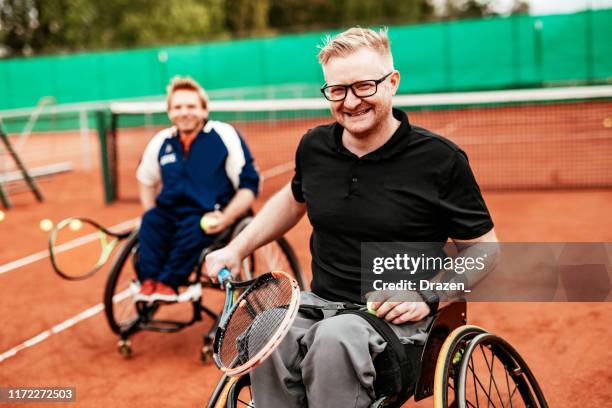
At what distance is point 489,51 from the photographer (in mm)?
21953

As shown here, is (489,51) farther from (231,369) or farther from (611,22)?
(231,369)

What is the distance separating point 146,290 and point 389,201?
2177 mm

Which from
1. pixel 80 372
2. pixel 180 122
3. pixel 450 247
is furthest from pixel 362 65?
pixel 80 372

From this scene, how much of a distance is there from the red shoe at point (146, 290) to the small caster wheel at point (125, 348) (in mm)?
377

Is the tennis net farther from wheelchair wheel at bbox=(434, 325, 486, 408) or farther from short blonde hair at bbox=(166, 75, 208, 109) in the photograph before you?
wheelchair wheel at bbox=(434, 325, 486, 408)

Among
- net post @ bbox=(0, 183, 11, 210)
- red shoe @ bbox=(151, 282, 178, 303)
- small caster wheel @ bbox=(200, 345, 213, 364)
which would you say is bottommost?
small caster wheel @ bbox=(200, 345, 213, 364)

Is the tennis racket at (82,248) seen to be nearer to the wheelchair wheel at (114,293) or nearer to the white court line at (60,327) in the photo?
the wheelchair wheel at (114,293)

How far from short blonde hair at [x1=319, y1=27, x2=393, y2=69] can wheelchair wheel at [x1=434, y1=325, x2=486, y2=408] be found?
942 mm

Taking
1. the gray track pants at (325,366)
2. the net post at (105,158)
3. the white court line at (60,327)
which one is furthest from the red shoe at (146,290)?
the net post at (105,158)

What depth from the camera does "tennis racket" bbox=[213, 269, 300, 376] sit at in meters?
2.11

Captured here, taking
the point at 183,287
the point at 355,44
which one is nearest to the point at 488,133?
the point at 183,287

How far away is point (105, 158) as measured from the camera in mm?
9609

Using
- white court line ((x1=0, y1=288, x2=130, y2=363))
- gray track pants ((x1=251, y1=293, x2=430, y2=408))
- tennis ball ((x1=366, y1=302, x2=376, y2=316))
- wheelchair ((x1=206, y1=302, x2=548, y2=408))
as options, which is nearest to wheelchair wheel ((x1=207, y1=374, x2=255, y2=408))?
wheelchair ((x1=206, y1=302, x2=548, y2=408))

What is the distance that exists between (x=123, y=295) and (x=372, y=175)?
3717 mm
